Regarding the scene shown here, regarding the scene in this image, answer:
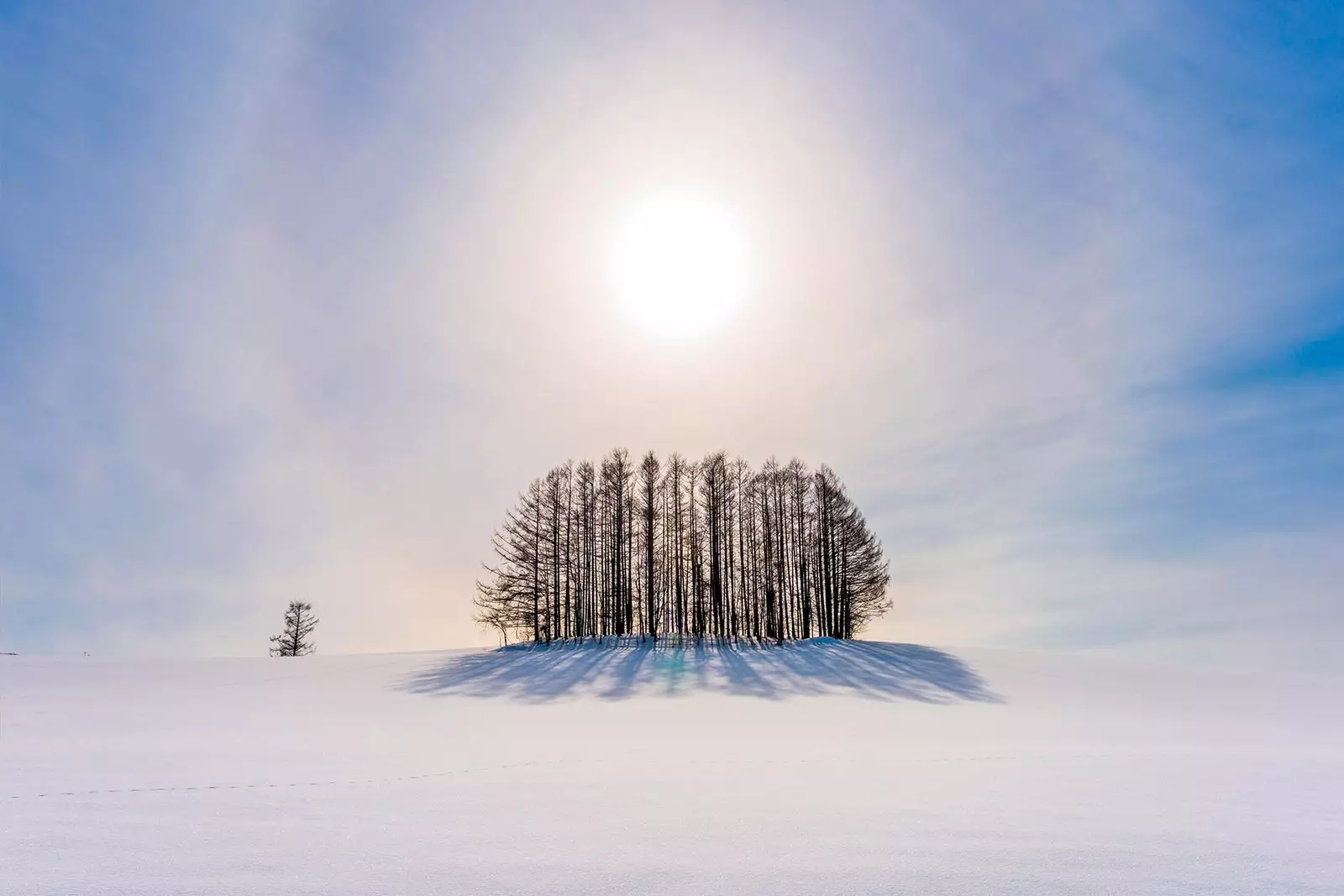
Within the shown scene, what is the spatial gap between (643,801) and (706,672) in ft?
65.3

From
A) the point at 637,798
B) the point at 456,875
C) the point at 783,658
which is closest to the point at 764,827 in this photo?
the point at 637,798

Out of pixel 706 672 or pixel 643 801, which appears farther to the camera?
pixel 706 672

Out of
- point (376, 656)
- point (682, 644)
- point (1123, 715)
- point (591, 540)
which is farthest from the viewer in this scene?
point (591, 540)

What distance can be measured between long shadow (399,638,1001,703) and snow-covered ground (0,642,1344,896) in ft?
14.2

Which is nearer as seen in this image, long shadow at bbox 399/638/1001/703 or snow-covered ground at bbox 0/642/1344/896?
snow-covered ground at bbox 0/642/1344/896

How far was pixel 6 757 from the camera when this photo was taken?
8.20m

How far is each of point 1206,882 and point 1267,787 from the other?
4.13 metres

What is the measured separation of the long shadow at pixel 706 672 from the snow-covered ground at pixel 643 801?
4.33 m

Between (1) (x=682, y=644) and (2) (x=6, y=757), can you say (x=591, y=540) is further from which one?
(2) (x=6, y=757)

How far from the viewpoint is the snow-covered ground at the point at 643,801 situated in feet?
13.5

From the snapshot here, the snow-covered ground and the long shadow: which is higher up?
the snow-covered ground

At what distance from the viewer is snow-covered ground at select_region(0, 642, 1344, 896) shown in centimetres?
411

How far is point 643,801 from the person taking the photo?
5.89m

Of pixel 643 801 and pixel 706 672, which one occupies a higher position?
pixel 643 801
